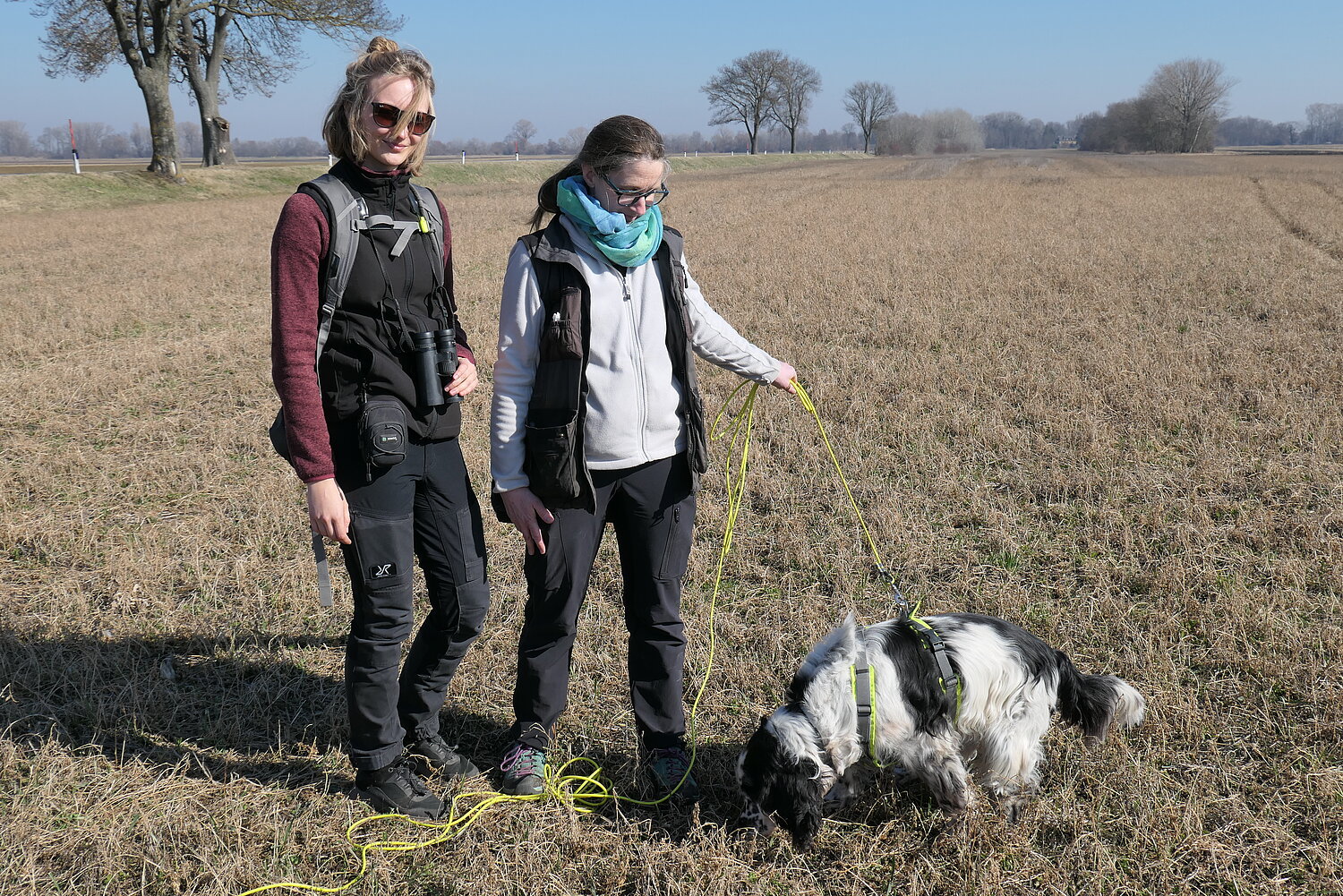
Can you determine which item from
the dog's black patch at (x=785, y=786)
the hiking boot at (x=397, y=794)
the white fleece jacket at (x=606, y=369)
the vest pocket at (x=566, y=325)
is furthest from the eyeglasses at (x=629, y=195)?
the hiking boot at (x=397, y=794)

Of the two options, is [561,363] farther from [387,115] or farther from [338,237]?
[387,115]

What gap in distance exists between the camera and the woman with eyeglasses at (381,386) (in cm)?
242

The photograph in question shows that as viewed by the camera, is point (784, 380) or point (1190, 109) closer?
point (784, 380)

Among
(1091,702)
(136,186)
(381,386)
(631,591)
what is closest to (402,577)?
(381,386)

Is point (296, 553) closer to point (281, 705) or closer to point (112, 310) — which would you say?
point (281, 705)

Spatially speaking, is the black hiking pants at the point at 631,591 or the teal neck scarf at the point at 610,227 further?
the black hiking pants at the point at 631,591

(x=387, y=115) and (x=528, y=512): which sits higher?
(x=387, y=115)

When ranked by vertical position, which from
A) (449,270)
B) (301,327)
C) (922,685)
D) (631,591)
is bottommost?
(922,685)

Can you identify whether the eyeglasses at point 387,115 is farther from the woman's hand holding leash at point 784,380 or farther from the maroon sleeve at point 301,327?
the woman's hand holding leash at point 784,380

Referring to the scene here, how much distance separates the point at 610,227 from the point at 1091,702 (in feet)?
7.53

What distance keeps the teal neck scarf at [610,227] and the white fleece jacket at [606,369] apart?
0.05 metres

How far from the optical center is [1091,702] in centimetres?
307

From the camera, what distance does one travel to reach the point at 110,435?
6.59 metres

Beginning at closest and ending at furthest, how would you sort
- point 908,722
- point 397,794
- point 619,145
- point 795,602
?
1. point 619,145
2. point 908,722
3. point 397,794
4. point 795,602
